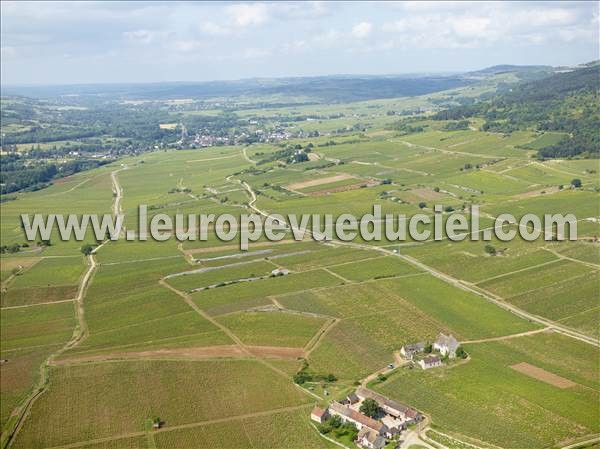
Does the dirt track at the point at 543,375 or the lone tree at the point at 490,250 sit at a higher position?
the lone tree at the point at 490,250

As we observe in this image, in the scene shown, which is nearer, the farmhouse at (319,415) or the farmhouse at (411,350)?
the farmhouse at (319,415)

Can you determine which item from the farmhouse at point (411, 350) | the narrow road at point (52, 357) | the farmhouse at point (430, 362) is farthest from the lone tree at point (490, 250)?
the narrow road at point (52, 357)

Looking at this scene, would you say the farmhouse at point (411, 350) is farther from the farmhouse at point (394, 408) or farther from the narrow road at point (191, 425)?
the narrow road at point (191, 425)

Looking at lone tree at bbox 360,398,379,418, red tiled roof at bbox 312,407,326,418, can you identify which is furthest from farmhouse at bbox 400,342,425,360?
red tiled roof at bbox 312,407,326,418

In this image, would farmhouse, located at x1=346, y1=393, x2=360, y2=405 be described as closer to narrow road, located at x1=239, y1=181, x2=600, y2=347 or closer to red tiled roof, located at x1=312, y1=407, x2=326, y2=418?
red tiled roof, located at x1=312, y1=407, x2=326, y2=418

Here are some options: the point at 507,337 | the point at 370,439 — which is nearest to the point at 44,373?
the point at 370,439

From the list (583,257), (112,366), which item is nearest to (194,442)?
(112,366)
